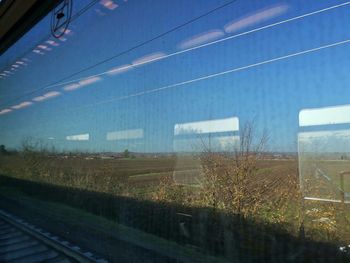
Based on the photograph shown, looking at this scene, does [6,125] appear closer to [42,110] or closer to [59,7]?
[42,110]

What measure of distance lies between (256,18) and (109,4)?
3101 millimetres

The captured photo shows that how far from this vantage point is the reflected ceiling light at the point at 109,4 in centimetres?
628

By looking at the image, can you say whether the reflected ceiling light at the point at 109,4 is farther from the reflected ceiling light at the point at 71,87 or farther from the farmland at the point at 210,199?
the farmland at the point at 210,199

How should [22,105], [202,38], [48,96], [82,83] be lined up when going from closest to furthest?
[202,38]
[82,83]
[48,96]
[22,105]

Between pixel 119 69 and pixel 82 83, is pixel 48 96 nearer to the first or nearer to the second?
pixel 82 83

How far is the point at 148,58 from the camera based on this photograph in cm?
573

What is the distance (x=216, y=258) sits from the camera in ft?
16.4

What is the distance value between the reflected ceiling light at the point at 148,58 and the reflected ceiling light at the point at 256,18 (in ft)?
4.46

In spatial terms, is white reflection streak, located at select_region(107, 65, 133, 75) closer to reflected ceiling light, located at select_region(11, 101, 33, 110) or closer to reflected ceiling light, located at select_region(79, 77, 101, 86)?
reflected ceiling light, located at select_region(79, 77, 101, 86)

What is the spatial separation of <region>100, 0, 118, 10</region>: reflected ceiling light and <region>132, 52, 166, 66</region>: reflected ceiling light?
911 mm

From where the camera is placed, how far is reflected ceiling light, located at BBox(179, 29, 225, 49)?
14.5ft

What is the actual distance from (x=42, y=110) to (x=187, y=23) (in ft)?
21.3

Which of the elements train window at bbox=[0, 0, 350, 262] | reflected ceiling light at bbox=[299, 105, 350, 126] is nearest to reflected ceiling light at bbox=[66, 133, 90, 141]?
train window at bbox=[0, 0, 350, 262]

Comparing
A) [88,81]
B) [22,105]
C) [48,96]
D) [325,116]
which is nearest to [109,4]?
[88,81]
